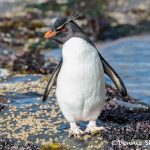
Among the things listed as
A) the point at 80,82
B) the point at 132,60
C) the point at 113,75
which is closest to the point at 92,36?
→ the point at 132,60

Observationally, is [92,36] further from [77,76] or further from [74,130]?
[77,76]

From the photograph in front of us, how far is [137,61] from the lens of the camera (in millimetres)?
13477

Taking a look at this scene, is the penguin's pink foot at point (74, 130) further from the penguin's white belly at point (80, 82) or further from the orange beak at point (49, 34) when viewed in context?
the orange beak at point (49, 34)

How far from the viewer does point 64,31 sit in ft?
19.9

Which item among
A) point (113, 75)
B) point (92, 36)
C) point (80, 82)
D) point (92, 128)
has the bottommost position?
point (92, 36)

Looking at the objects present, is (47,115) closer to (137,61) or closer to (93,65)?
(93,65)

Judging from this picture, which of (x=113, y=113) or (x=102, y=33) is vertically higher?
(x=113, y=113)

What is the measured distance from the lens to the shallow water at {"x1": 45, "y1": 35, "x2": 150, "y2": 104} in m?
10.9

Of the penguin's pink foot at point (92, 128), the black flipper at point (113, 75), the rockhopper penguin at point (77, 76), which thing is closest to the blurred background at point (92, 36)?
the black flipper at point (113, 75)

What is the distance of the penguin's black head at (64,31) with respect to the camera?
19.7 ft

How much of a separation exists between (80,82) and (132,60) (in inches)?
307

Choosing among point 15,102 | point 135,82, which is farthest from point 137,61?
point 15,102

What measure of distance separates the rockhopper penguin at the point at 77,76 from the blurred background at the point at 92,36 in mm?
3761

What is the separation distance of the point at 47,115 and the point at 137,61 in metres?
6.73
